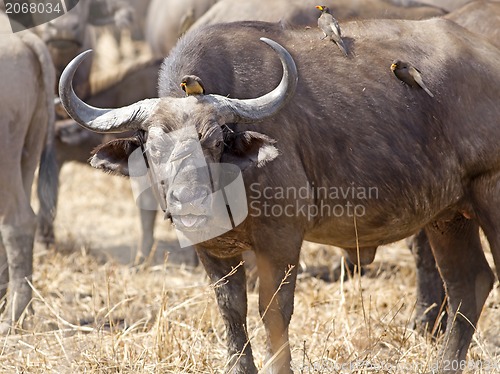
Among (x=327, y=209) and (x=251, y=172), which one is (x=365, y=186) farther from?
(x=251, y=172)

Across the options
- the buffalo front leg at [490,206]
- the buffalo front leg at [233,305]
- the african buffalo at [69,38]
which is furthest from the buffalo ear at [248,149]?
the african buffalo at [69,38]

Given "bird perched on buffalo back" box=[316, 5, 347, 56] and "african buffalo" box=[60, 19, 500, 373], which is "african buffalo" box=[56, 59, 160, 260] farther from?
"african buffalo" box=[60, 19, 500, 373]

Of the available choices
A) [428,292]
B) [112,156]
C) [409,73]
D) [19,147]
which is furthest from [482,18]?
[19,147]

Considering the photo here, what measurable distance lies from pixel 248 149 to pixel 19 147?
2317mm

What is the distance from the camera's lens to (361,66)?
4836 mm

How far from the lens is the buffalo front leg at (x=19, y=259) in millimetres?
5906

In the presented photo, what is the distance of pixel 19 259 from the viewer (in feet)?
19.7

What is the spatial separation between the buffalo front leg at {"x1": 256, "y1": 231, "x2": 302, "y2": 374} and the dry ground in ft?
0.55

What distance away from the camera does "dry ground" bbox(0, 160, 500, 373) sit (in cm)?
477

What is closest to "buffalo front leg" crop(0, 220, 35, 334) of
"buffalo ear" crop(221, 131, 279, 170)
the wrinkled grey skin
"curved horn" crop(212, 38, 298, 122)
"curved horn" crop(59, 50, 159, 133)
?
"curved horn" crop(59, 50, 159, 133)

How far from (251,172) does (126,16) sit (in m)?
7.01

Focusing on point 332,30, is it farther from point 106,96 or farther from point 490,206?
point 106,96

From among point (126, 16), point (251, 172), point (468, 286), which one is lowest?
point (126, 16)

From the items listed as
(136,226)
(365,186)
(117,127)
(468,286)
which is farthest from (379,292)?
(136,226)
